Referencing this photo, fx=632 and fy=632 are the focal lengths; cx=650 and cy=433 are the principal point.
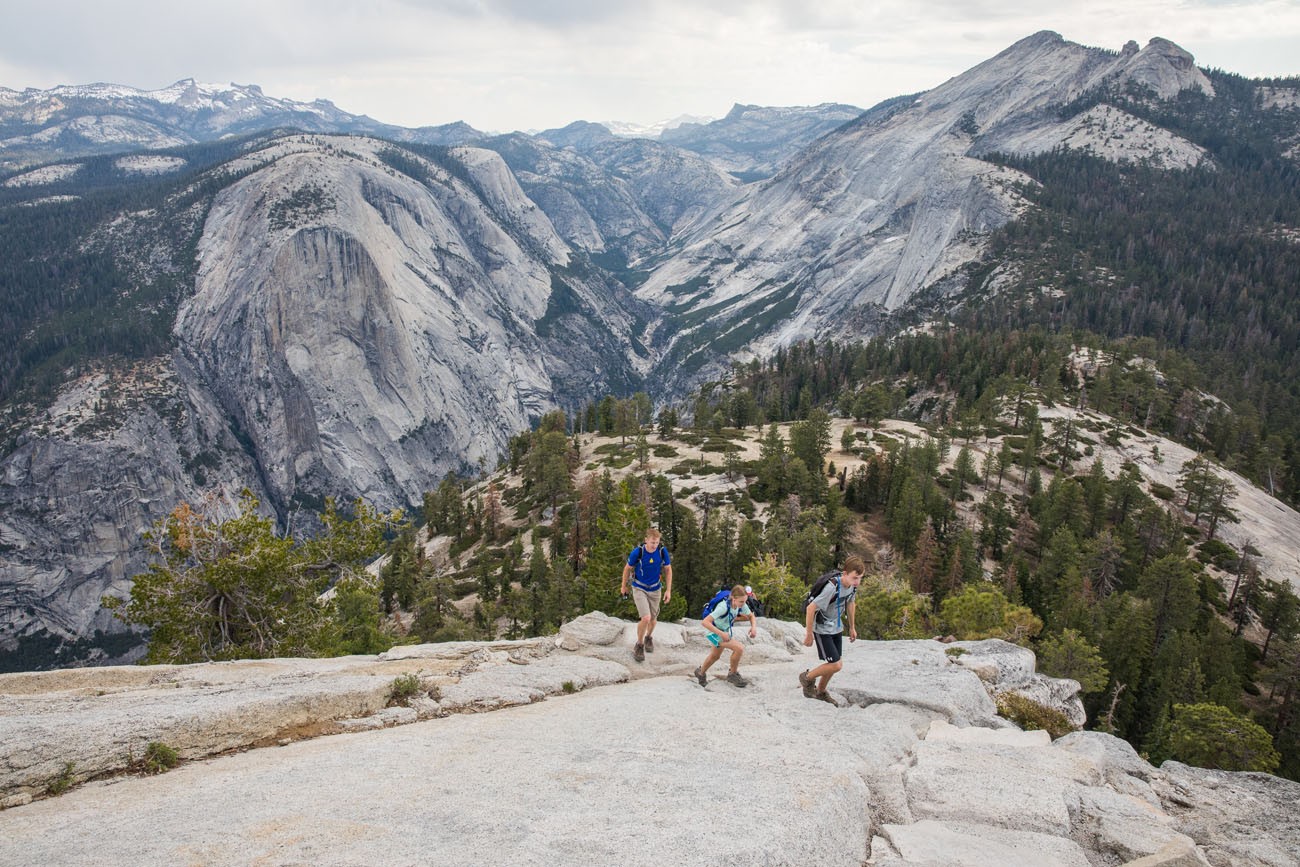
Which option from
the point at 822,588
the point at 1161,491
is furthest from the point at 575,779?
the point at 1161,491

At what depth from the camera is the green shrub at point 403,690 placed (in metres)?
16.5

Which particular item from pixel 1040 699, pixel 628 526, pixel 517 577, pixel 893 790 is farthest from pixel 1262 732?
pixel 517 577

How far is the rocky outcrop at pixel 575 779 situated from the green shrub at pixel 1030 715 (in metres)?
1.29

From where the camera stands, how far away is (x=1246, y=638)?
81.4 meters

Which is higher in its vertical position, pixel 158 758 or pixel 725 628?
pixel 725 628

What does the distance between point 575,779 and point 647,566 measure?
26.7 feet

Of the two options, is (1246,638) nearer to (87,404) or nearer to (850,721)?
(850,721)

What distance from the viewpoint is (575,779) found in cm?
1181

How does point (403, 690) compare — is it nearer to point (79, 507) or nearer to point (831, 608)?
point (831, 608)

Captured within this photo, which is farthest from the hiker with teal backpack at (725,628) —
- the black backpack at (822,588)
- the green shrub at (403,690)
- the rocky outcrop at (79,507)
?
the rocky outcrop at (79,507)

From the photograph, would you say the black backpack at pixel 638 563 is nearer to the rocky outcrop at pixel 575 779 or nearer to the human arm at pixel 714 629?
Result: the human arm at pixel 714 629

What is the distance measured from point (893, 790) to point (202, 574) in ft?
89.0

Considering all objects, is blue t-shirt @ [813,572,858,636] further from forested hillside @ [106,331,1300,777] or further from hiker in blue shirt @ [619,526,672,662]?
forested hillside @ [106,331,1300,777]

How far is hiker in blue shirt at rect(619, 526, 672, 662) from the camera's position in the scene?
1923 cm
